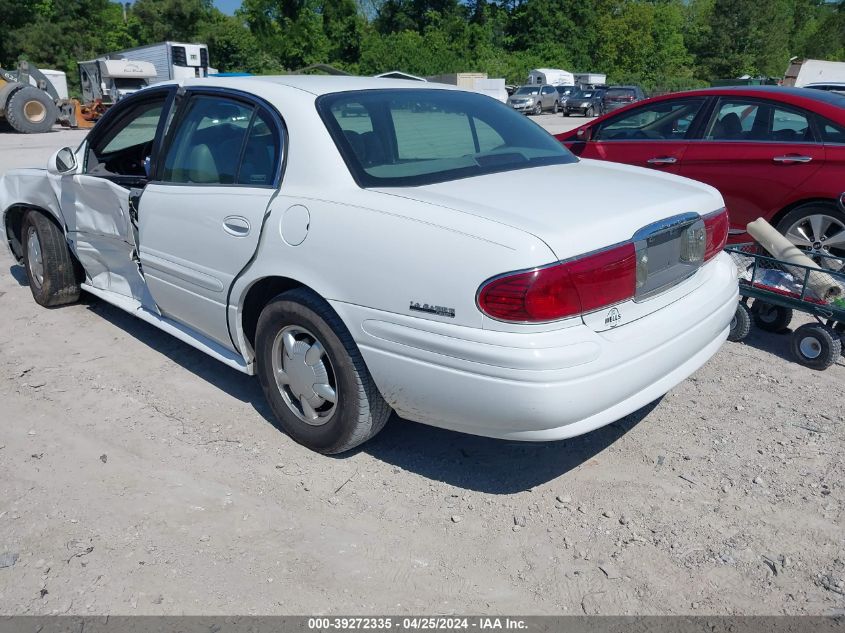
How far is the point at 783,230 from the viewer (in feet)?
18.9

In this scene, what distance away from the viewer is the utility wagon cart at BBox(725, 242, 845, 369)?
14.5 feet

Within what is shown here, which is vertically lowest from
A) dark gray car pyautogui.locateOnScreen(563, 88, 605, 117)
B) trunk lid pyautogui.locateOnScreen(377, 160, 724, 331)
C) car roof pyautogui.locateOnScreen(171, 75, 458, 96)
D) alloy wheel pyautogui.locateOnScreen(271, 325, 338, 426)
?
dark gray car pyautogui.locateOnScreen(563, 88, 605, 117)

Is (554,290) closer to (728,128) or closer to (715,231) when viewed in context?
(715,231)

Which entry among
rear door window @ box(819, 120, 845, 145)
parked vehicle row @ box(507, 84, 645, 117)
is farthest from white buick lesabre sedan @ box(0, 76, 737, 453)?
parked vehicle row @ box(507, 84, 645, 117)

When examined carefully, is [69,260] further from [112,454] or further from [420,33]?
[420,33]

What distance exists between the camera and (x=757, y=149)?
19.4 ft

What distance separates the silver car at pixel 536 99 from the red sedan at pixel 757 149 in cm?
3270

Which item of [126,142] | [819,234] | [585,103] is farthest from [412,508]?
[585,103]

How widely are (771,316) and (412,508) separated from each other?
3222 mm

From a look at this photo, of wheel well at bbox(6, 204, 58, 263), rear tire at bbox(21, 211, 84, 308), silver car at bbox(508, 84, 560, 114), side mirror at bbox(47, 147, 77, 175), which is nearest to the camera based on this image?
side mirror at bbox(47, 147, 77, 175)

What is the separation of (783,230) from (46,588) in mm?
5438

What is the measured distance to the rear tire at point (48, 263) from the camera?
5.14 m

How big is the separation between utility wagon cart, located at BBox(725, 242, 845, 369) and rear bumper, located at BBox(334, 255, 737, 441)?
5.85ft

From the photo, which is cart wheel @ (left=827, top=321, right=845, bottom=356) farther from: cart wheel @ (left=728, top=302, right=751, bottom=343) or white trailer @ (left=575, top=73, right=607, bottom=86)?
white trailer @ (left=575, top=73, right=607, bottom=86)
